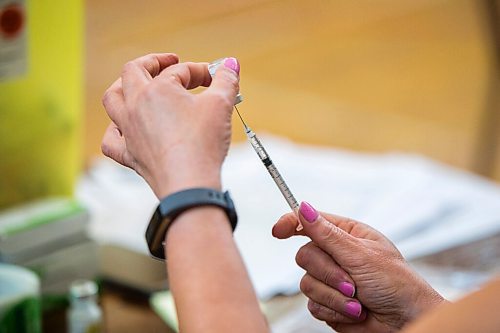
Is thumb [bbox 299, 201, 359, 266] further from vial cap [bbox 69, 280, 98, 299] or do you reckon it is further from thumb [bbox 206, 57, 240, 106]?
vial cap [bbox 69, 280, 98, 299]

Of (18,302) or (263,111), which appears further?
(263,111)

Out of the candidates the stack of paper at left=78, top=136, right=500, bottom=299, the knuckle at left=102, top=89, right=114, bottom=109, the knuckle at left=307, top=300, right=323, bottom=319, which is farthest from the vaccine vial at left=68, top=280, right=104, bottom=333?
the knuckle at left=102, top=89, right=114, bottom=109

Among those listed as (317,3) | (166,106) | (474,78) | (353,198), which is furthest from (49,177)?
(317,3)

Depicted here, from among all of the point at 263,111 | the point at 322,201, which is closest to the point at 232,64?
the point at 322,201

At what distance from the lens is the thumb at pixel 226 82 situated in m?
0.72

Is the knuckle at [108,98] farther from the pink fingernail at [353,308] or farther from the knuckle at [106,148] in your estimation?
the pink fingernail at [353,308]

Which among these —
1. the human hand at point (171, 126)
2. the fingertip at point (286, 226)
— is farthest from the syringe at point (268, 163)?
the human hand at point (171, 126)

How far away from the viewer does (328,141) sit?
2.47 metres

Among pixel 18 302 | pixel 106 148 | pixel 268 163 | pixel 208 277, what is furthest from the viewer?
pixel 18 302

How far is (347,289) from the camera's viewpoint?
847mm

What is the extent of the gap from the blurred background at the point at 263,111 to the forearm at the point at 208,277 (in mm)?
537

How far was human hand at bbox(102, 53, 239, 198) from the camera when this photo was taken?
2.25 ft

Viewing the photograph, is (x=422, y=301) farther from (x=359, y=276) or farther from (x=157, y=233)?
(x=157, y=233)

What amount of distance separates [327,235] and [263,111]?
173cm
